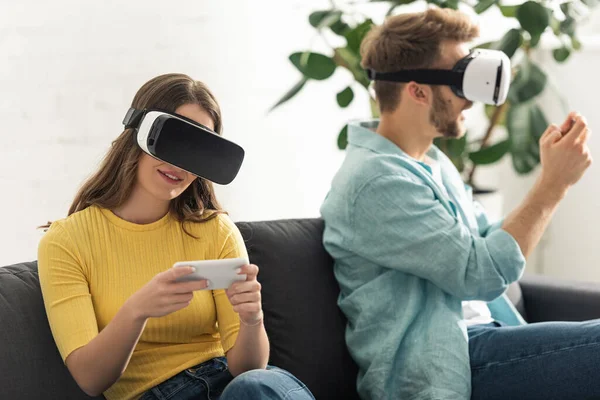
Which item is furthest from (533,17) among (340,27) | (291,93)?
(291,93)

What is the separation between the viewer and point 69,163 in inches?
97.9

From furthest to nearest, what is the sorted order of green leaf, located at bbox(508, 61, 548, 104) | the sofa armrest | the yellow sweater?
green leaf, located at bbox(508, 61, 548, 104) → the sofa armrest → the yellow sweater

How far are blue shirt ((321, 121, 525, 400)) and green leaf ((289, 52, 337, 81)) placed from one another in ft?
2.75

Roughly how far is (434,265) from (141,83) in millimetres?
1078

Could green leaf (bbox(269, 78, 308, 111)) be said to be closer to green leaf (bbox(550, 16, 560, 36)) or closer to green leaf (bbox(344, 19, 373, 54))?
green leaf (bbox(344, 19, 373, 54))

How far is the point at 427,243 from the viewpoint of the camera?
2.10 m

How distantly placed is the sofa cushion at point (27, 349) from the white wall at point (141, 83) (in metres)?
0.64

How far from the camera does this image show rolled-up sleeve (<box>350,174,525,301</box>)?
6.89 feet

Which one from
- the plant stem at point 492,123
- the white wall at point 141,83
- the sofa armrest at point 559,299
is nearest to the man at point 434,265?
the sofa armrest at point 559,299

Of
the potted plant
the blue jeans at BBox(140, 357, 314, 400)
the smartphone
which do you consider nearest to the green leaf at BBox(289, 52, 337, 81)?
the potted plant

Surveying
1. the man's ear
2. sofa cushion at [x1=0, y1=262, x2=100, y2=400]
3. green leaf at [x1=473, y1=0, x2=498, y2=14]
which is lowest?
sofa cushion at [x1=0, y1=262, x2=100, y2=400]

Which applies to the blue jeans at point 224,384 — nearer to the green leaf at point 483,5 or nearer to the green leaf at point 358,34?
the green leaf at point 358,34

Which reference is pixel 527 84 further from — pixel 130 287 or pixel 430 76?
pixel 130 287

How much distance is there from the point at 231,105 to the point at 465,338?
1.26m
